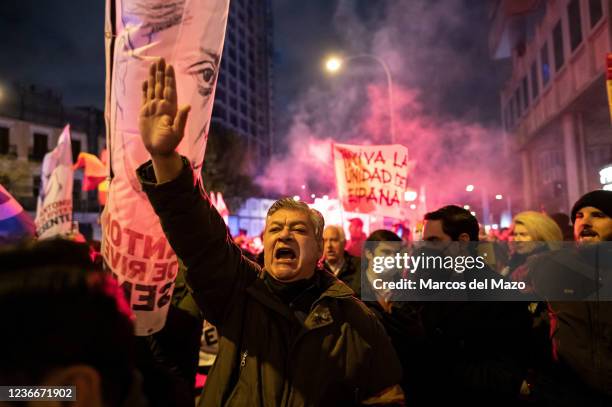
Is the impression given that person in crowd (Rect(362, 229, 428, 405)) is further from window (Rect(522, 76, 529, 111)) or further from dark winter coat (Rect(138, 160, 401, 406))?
window (Rect(522, 76, 529, 111))

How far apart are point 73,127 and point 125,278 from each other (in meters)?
34.9

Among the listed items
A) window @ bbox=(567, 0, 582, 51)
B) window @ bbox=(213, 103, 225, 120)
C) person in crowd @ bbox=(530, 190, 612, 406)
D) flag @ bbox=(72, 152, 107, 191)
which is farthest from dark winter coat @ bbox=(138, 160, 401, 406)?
window @ bbox=(213, 103, 225, 120)

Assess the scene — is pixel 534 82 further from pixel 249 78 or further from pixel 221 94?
pixel 249 78

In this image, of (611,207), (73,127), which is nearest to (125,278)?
(611,207)

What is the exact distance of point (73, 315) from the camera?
909mm

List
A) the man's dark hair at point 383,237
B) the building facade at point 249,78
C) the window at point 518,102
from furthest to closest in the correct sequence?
the building facade at point 249,78
the window at point 518,102
the man's dark hair at point 383,237

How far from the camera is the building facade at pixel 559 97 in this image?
16625mm

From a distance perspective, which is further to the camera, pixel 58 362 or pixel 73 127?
pixel 73 127

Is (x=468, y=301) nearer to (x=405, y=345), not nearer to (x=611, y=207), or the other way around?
(x=405, y=345)

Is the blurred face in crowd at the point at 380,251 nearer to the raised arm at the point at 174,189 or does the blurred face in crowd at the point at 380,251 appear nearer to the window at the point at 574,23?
the raised arm at the point at 174,189

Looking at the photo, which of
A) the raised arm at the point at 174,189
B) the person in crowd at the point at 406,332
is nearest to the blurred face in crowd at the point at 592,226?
the person in crowd at the point at 406,332

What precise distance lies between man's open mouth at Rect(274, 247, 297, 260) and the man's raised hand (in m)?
0.74

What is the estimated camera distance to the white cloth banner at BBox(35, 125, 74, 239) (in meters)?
6.12

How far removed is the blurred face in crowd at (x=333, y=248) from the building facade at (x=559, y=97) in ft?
46.9
